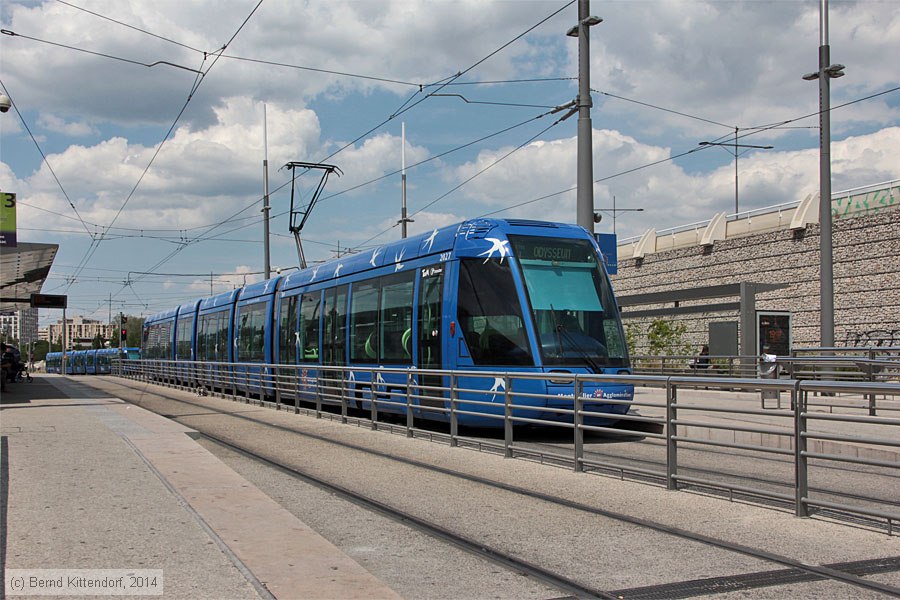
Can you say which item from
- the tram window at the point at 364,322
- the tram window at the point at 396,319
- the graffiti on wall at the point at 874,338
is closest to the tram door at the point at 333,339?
the tram window at the point at 364,322

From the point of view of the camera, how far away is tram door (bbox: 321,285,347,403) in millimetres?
Result: 18000

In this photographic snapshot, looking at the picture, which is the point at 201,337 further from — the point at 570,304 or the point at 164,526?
the point at 164,526

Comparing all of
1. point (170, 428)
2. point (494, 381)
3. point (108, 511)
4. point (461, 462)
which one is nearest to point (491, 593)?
point (108, 511)

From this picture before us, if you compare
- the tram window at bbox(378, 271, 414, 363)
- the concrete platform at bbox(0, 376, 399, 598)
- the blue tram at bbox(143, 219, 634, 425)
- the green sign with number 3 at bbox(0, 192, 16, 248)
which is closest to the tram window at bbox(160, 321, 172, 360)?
the green sign with number 3 at bbox(0, 192, 16, 248)

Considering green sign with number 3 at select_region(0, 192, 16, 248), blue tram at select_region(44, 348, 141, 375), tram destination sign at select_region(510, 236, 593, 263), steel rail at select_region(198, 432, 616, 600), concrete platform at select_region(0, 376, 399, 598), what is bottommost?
blue tram at select_region(44, 348, 141, 375)

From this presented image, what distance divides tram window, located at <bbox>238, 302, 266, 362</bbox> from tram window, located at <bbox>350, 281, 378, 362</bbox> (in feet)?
23.8

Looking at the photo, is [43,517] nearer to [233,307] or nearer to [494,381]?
[494,381]

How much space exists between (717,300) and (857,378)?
1802 cm

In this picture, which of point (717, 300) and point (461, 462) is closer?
point (461, 462)

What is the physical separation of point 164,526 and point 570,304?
7929mm

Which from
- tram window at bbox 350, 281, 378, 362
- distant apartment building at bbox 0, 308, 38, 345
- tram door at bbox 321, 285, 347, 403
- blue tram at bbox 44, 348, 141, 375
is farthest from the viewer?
distant apartment building at bbox 0, 308, 38, 345

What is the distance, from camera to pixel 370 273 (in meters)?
17.6

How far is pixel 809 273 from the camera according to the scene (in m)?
35.6

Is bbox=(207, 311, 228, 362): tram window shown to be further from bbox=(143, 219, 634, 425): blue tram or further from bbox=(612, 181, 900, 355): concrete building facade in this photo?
bbox=(612, 181, 900, 355): concrete building facade
